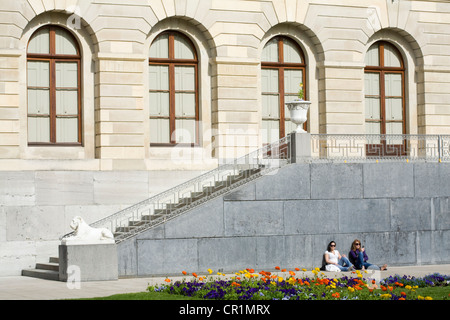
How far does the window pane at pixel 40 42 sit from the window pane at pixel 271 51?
25.3ft

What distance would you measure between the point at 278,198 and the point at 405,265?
4.96 meters

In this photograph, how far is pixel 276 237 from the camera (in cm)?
3025

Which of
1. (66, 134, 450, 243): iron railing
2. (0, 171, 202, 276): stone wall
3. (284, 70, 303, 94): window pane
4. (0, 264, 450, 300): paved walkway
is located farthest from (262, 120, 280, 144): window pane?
(0, 264, 450, 300): paved walkway

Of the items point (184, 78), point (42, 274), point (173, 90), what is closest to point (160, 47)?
point (184, 78)

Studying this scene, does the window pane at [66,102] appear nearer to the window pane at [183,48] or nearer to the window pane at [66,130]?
the window pane at [66,130]

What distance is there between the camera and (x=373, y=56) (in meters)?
36.7

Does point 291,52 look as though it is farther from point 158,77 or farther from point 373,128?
point 158,77

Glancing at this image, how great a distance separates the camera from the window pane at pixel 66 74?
106 ft

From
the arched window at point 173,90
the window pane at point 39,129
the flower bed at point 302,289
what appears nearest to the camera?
the flower bed at point 302,289

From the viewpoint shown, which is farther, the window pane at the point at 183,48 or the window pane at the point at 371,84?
the window pane at the point at 371,84

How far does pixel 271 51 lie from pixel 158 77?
4.37 m

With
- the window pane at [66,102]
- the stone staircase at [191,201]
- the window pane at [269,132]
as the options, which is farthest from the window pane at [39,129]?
the window pane at [269,132]

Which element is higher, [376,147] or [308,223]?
[376,147]
